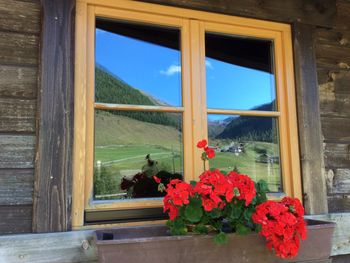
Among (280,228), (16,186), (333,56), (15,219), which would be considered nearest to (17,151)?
(16,186)

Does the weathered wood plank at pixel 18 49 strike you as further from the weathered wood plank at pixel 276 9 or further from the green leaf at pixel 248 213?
the green leaf at pixel 248 213

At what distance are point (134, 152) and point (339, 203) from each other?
104 cm

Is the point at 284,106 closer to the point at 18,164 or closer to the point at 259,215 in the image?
the point at 259,215

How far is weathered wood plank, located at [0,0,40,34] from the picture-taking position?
4.52 ft

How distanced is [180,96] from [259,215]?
25.1 inches

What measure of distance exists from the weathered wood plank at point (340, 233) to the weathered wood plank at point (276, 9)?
95 cm

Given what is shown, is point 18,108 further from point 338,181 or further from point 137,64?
point 338,181

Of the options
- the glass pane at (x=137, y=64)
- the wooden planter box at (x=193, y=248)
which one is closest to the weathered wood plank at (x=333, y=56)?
the glass pane at (x=137, y=64)

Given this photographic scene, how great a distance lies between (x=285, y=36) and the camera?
70.1 inches

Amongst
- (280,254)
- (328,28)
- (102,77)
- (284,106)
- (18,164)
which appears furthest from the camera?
(328,28)

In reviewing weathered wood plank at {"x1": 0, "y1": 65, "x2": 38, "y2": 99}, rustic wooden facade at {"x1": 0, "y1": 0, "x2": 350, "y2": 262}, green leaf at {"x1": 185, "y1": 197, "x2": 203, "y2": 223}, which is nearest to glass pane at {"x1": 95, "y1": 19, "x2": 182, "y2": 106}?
rustic wooden facade at {"x1": 0, "y1": 0, "x2": 350, "y2": 262}

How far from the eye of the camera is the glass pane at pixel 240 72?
5.65ft

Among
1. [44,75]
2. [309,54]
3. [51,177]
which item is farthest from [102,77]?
[309,54]

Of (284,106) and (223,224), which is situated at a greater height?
(284,106)
